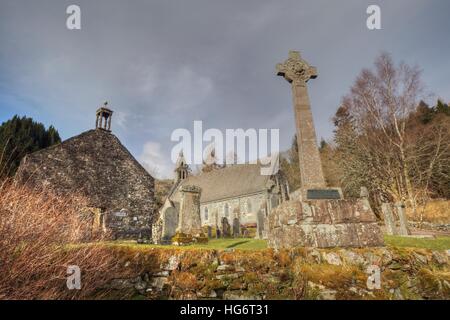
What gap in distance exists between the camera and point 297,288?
12.9ft

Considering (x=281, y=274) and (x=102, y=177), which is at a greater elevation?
(x=102, y=177)

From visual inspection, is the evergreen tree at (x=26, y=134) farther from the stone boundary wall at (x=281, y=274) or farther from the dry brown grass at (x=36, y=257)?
the stone boundary wall at (x=281, y=274)

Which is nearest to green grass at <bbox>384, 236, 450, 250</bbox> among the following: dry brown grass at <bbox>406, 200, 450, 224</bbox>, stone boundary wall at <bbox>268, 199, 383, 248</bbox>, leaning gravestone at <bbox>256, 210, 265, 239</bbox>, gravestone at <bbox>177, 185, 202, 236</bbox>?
stone boundary wall at <bbox>268, 199, 383, 248</bbox>

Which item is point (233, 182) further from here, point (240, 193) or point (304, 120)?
point (304, 120)

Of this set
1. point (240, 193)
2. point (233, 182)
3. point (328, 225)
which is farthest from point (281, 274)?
point (233, 182)

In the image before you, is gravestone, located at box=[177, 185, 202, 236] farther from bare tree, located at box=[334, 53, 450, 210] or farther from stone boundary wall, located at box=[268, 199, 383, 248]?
bare tree, located at box=[334, 53, 450, 210]

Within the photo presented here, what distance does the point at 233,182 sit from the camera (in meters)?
35.4

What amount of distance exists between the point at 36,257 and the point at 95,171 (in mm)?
15038

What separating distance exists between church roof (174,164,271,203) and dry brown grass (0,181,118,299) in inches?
1073

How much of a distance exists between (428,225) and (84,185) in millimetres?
22344

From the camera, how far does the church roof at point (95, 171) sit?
14.4 meters
